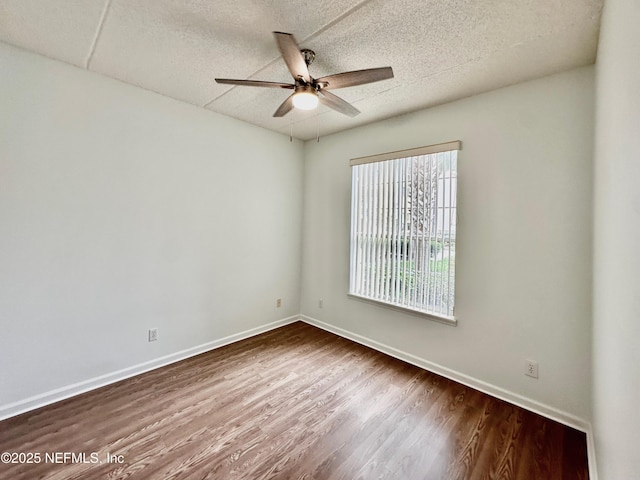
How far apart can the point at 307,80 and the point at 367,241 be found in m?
1.91

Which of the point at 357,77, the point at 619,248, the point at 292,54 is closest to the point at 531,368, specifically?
the point at 619,248

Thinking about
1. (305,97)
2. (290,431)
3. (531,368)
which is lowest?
(290,431)

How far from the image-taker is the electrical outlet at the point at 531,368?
2.05 m

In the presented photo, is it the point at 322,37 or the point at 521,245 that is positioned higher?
the point at 322,37

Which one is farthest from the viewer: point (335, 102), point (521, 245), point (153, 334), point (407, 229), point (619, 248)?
point (407, 229)

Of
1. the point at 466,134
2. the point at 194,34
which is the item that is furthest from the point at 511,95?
the point at 194,34

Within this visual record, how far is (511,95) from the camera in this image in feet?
7.13

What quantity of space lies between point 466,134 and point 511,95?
1.32ft

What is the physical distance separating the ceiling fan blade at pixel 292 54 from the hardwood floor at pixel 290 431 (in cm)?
236

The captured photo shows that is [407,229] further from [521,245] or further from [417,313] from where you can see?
[521,245]

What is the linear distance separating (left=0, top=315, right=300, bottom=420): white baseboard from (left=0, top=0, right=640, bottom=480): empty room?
16 mm

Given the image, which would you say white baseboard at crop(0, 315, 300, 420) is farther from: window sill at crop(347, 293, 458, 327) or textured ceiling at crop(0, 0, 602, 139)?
textured ceiling at crop(0, 0, 602, 139)

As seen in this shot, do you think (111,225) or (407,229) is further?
(407,229)

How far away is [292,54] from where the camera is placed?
1521 mm
